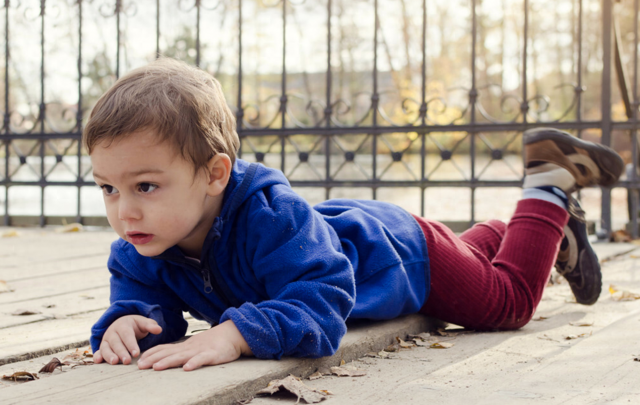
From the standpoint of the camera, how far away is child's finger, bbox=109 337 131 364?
5.10 ft

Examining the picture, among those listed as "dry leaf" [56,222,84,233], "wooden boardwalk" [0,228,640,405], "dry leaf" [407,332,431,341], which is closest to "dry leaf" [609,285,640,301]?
"wooden boardwalk" [0,228,640,405]

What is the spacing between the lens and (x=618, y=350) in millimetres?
1806

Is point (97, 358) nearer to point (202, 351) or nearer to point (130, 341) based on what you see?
point (130, 341)

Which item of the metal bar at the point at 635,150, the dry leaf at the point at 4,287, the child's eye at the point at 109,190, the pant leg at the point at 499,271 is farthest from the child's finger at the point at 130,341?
the metal bar at the point at 635,150

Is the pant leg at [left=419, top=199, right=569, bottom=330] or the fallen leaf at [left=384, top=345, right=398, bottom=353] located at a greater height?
the pant leg at [left=419, top=199, right=569, bottom=330]

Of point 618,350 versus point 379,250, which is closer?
point 618,350

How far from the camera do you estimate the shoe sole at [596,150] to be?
2.47 meters

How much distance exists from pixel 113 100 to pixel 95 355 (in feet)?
2.08

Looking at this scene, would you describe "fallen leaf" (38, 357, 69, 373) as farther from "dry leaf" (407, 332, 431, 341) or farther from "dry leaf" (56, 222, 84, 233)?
"dry leaf" (56, 222, 84, 233)

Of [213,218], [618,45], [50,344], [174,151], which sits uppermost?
[618,45]

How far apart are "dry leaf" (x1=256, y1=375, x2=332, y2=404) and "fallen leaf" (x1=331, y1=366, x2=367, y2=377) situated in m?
0.16

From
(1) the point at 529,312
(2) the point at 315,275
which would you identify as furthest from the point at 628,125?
(2) the point at 315,275

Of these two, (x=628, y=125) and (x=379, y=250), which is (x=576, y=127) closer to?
(x=628, y=125)

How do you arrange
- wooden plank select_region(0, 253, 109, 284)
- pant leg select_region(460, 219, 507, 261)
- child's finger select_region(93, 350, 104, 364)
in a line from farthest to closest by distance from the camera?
wooden plank select_region(0, 253, 109, 284) → pant leg select_region(460, 219, 507, 261) → child's finger select_region(93, 350, 104, 364)
